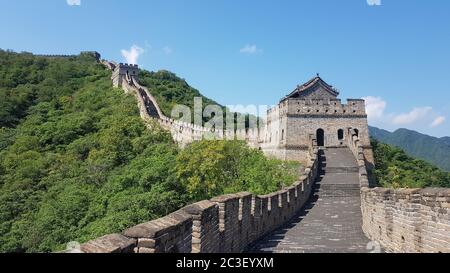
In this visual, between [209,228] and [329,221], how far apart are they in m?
7.93

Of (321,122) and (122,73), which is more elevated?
(122,73)

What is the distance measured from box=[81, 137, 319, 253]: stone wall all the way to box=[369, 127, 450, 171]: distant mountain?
366ft

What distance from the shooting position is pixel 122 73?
52656 mm

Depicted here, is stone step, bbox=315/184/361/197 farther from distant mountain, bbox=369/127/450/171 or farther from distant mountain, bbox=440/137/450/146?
distant mountain, bbox=440/137/450/146

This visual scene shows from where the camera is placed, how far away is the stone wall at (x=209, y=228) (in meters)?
3.86

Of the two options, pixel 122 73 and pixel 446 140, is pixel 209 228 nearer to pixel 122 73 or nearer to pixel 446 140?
pixel 122 73

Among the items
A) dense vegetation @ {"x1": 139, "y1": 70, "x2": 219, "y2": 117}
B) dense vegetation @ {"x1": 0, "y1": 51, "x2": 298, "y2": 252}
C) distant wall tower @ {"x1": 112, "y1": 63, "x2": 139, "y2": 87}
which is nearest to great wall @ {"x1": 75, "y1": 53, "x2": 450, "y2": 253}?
dense vegetation @ {"x1": 0, "y1": 51, "x2": 298, "y2": 252}

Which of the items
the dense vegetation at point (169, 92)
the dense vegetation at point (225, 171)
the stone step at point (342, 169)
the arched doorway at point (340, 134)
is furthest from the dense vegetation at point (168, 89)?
the stone step at point (342, 169)

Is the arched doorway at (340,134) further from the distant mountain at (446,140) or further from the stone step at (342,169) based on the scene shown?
the distant mountain at (446,140)

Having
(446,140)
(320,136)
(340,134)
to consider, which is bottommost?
(320,136)

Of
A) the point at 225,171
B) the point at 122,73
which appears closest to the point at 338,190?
the point at 225,171
